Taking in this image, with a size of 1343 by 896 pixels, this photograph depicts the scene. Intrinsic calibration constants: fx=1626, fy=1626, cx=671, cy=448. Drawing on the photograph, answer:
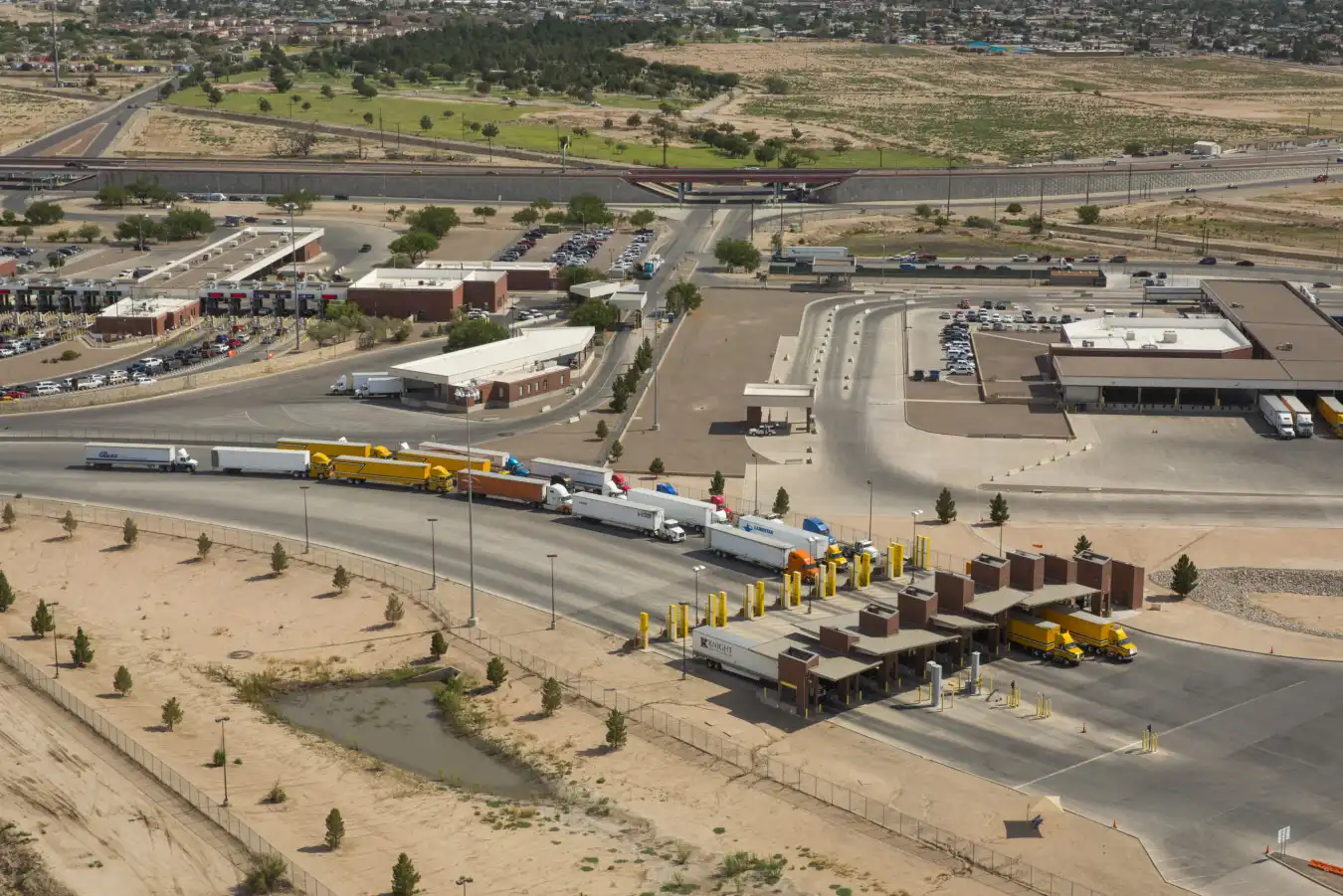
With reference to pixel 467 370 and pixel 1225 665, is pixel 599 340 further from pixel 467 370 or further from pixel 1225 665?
pixel 1225 665

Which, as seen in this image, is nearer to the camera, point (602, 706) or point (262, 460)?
point (602, 706)

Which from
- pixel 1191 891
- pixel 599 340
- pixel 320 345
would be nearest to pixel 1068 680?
pixel 1191 891

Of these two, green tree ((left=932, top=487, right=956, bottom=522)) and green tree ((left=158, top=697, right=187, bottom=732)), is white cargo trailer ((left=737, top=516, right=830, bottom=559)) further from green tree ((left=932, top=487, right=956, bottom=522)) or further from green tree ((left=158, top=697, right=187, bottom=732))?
green tree ((left=158, top=697, right=187, bottom=732))

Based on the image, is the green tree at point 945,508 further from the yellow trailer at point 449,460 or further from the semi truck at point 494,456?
the yellow trailer at point 449,460

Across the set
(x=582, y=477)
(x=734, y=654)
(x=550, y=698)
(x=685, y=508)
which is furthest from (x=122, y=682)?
(x=582, y=477)

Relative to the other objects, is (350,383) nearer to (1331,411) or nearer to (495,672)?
(495,672)
